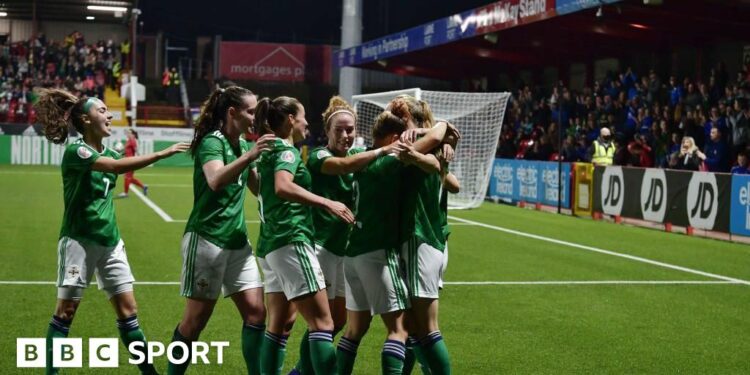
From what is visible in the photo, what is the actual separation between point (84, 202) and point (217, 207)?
3.43 feet

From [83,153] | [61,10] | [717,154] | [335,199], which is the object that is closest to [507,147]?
[717,154]

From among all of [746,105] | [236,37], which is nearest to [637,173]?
[746,105]

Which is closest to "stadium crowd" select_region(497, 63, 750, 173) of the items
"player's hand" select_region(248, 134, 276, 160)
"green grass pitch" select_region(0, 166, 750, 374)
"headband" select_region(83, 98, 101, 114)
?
"green grass pitch" select_region(0, 166, 750, 374)

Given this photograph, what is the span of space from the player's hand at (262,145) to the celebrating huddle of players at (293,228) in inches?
0.5

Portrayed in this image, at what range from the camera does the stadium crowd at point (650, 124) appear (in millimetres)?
22078

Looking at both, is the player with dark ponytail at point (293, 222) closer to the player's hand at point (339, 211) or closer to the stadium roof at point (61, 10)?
the player's hand at point (339, 211)

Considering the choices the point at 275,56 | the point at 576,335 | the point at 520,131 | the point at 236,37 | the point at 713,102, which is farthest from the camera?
the point at 236,37

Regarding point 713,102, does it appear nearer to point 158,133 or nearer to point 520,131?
point 520,131

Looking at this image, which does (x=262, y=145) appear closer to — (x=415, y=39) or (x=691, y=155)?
(x=691, y=155)

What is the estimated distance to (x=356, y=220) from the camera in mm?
6105

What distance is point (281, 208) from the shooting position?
6176 millimetres

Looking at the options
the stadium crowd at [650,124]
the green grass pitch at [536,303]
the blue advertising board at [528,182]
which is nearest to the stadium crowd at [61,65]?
the stadium crowd at [650,124]

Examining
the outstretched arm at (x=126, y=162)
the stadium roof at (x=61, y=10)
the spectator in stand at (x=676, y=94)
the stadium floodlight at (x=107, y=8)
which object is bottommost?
the outstretched arm at (x=126, y=162)

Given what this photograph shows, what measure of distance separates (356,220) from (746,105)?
59.0 ft
